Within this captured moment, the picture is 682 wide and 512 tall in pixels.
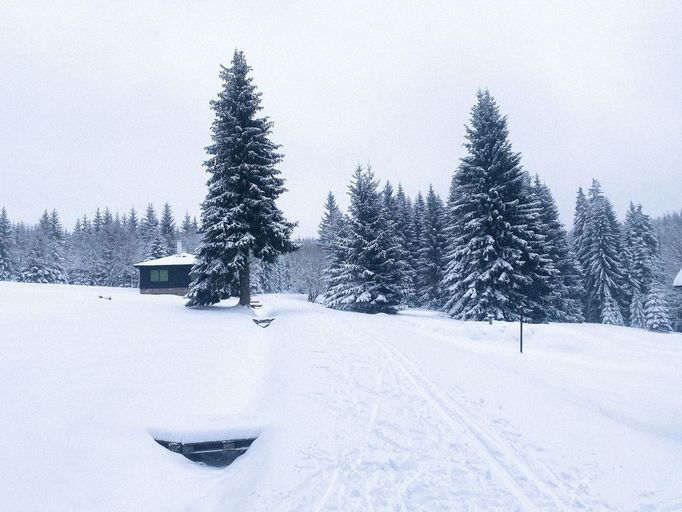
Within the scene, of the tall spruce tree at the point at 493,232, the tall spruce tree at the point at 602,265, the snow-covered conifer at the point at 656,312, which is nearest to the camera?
the tall spruce tree at the point at 493,232

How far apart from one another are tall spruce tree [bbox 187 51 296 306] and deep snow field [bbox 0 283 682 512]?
906cm

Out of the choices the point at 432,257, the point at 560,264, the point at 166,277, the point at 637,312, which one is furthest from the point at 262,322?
the point at 637,312

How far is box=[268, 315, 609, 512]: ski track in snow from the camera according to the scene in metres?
4.06

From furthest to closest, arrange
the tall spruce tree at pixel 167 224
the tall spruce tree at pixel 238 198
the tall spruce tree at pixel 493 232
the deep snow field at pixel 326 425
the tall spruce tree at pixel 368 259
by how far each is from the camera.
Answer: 1. the tall spruce tree at pixel 167 224
2. the tall spruce tree at pixel 368 259
3. the tall spruce tree at pixel 493 232
4. the tall spruce tree at pixel 238 198
5. the deep snow field at pixel 326 425

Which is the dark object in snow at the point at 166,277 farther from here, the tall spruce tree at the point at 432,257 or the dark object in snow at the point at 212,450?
the dark object in snow at the point at 212,450

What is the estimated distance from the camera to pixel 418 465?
4.82 metres

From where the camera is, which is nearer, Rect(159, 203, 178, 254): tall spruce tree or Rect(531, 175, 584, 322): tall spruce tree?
Rect(531, 175, 584, 322): tall spruce tree

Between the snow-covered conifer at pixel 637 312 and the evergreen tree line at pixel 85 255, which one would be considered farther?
the evergreen tree line at pixel 85 255

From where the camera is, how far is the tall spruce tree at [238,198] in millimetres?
19844

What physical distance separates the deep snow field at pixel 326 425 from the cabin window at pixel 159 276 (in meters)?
32.8

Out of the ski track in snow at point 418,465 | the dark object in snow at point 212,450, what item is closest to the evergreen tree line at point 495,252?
the ski track in snow at point 418,465

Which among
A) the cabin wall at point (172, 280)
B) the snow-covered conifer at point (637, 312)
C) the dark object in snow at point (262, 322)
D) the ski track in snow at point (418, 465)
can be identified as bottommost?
the snow-covered conifer at point (637, 312)

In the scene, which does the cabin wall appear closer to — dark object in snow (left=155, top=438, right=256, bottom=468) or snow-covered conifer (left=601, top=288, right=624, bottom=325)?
dark object in snow (left=155, top=438, right=256, bottom=468)

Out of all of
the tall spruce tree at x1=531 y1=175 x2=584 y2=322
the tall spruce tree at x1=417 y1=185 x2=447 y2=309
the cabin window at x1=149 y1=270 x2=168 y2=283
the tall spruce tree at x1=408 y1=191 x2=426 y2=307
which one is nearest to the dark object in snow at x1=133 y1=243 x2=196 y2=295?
the cabin window at x1=149 y1=270 x2=168 y2=283
